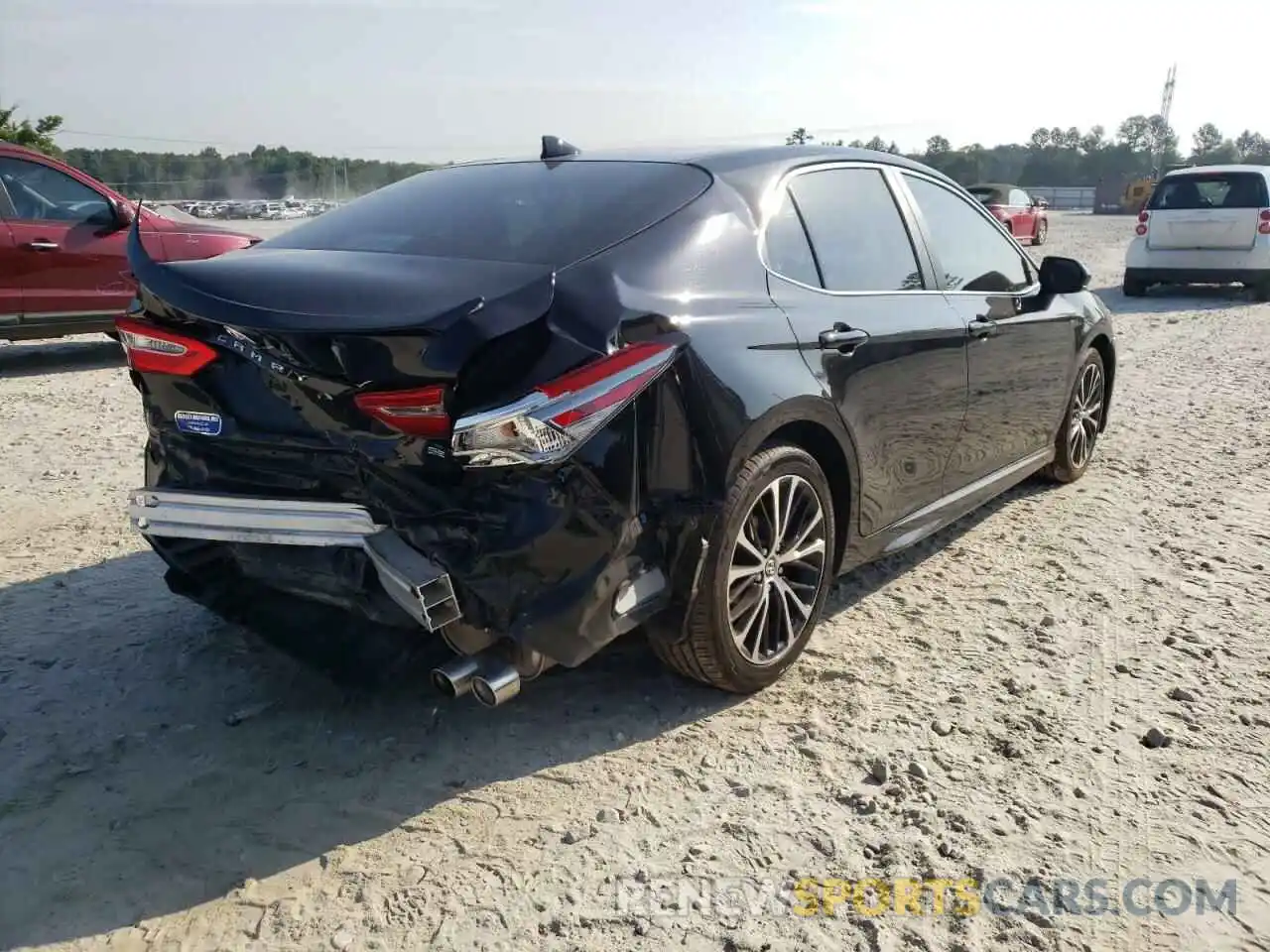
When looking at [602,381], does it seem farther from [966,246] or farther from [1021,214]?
[1021,214]

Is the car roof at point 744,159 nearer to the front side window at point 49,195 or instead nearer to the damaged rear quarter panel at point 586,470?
the damaged rear quarter panel at point 586,470

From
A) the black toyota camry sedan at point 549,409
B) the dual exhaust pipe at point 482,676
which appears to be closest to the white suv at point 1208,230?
the black toyota camry sedan at point 549,409

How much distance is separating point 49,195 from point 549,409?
8228mm

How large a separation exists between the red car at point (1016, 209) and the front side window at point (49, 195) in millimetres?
17558

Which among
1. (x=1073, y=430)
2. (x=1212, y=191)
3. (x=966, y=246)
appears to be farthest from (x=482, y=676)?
(x=1212, y=191)

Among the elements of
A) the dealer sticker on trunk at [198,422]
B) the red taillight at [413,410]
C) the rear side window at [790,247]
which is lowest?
the dealer sticker on trunk at [198,422]

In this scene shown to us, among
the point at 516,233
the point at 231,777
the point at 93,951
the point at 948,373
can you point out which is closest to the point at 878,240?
the point at 948,373

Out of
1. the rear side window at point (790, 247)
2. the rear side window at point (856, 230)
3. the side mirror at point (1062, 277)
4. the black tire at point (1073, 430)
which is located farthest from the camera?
the black tire at point (1073, 430)

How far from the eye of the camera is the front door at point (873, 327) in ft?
11.0

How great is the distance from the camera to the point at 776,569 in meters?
3.25

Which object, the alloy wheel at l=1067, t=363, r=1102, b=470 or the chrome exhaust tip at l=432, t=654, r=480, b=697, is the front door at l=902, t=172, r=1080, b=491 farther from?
the chrome exhaust tip at l=432, t=654, r=480, b=697

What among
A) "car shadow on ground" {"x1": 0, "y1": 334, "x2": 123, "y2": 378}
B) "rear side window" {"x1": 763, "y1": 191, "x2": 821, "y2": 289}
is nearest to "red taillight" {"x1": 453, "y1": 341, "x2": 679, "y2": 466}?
"rear side window" {"x1": 763, "y1": 191, "x2": 821, "y2": 289}

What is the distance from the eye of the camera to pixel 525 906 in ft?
7.80

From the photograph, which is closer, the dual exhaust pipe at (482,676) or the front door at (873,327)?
the dual exhaust pipe at (482,676)
